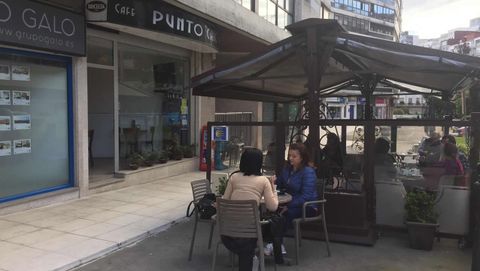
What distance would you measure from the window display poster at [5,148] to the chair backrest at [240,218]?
4.67m

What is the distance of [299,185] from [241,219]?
4.43ft

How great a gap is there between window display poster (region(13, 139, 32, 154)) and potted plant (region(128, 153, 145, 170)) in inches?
112

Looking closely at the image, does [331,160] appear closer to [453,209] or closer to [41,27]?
[453,209]

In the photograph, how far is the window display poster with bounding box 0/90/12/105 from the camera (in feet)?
24.0

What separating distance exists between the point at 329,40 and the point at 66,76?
501 centimetres

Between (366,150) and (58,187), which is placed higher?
(366,150)

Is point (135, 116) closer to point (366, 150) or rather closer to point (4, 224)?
point (4, 224)

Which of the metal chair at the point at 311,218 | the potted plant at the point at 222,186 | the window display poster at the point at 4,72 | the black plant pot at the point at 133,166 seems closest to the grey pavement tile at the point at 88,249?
the potted plant at the point at 222,186

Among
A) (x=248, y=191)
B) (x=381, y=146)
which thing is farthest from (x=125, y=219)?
(x=381, y=146)

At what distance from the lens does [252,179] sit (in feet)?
14.9

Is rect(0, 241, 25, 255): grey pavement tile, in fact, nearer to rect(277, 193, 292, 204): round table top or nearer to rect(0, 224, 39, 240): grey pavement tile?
rect(0, 224, 39, 240): grey pavement tile

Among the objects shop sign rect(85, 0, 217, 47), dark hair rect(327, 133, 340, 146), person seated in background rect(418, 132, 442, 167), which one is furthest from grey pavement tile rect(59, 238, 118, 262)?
person seated in background rect(418, 132, 442, 167)

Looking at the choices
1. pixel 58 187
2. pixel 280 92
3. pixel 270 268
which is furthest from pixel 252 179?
pixel 280 92

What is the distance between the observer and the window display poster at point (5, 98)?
7315 mm
